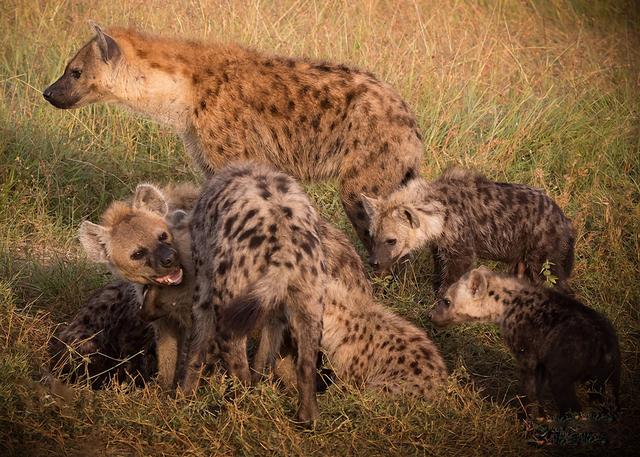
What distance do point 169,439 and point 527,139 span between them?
145 inches

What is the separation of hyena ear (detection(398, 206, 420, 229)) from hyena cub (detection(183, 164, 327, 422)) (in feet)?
4.06

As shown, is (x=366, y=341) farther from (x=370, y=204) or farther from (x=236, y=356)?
(x=370, y=204)

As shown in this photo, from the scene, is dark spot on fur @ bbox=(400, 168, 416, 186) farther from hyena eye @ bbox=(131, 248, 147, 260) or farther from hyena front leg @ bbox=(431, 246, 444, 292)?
hyena eye @ bbox=(131, 248, 147, 260)

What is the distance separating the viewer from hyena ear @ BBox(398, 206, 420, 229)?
17.7ft

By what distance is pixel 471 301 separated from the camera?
458 cm

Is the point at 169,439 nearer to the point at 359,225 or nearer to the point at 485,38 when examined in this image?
the point at 359,225

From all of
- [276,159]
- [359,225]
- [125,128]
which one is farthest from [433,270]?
[125,128]

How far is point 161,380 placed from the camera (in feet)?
15.0

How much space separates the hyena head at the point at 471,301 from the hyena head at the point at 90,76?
2.37 metres

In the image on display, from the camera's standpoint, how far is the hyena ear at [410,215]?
212 inches

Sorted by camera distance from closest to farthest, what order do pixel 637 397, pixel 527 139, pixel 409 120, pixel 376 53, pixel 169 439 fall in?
pixel 169 439, pixel 637 397, pixel 409 120, pixel 527 139, pixel 376 53

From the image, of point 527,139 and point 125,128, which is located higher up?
point 527,139

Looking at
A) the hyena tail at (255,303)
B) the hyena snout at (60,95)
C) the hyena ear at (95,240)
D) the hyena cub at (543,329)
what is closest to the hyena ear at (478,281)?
the hyena cub at (543,329)

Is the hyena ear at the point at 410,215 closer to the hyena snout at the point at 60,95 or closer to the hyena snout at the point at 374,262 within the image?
the hyena snout at the point at 374,262
